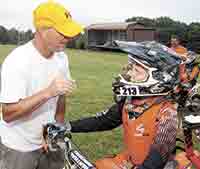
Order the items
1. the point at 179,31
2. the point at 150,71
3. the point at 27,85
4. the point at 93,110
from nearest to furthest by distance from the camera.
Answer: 1. the point at 150,71
2. the point at 27,85
3. the point at 93,110
4. the point at 179,31

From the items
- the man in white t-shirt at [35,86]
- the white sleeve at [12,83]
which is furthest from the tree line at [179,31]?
the white sleeve at [12,83]

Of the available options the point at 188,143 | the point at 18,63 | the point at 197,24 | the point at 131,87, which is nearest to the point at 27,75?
the point at 18,63

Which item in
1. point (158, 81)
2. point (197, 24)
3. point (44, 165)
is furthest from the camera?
point (197, 24)

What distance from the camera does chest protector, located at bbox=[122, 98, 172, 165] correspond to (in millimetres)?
3459

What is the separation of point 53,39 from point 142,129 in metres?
0.98

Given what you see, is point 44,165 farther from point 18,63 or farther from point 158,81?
point 158,81

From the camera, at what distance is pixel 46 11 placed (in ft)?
12.5

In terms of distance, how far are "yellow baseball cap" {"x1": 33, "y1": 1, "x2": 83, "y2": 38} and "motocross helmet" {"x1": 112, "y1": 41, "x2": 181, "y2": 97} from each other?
1.48ft

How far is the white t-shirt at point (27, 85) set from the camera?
381cm

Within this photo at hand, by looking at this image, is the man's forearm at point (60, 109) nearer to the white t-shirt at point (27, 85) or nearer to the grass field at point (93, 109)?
the white t-shirt at point (27, 85)

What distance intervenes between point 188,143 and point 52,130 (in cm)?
103

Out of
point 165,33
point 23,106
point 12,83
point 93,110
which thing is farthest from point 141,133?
point 165,33

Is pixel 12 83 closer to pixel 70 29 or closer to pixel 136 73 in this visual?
pixel 70 29

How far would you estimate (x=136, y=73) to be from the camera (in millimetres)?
3533
